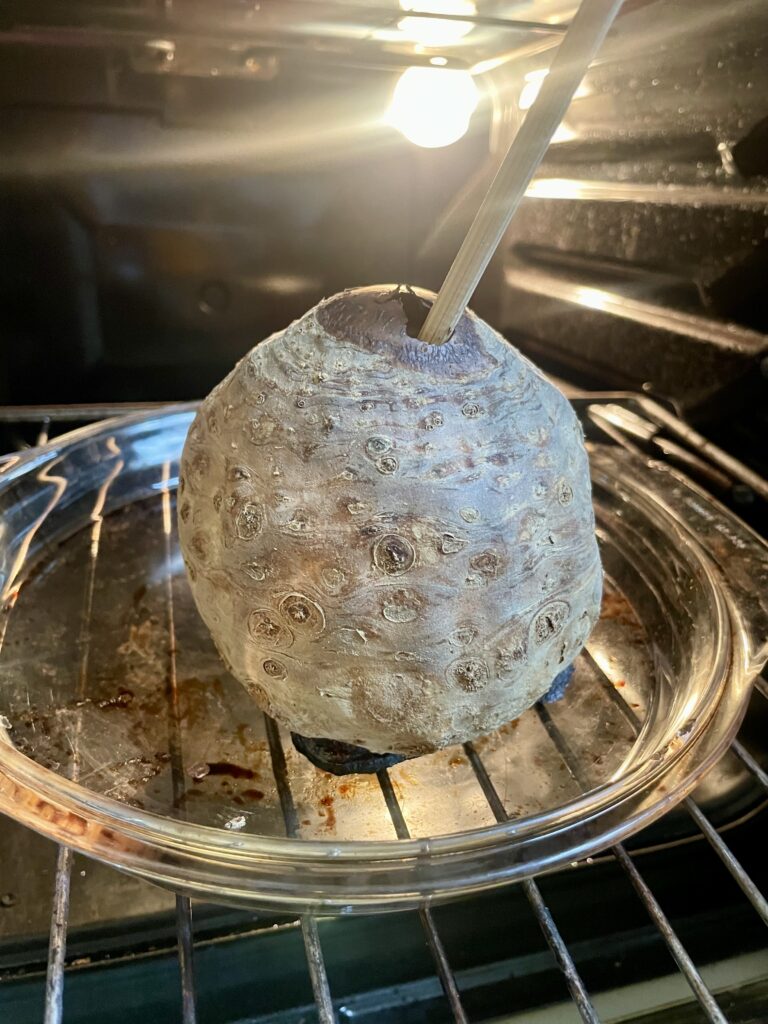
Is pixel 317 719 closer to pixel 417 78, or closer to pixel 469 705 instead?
pixel 469 705

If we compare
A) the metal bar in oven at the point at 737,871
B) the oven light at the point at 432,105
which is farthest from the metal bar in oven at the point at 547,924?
the oven light at the point at 432,105

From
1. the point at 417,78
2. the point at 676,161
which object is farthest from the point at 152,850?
the point at 417,78

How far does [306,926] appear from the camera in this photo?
0.49 metres

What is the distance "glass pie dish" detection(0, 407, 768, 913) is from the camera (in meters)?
0.48

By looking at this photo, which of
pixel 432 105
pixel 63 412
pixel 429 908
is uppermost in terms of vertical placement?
pixel 432 105

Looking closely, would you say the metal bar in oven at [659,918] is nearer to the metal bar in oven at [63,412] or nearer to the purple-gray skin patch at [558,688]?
the purple-gray skin patch at [558,688]

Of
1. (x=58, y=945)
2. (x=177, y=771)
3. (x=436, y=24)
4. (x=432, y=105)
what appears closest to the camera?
(x=58, y=945)

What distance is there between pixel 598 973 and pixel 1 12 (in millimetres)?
1141

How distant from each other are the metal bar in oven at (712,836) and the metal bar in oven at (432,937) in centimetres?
19

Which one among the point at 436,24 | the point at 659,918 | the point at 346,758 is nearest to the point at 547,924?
the point at 659,918

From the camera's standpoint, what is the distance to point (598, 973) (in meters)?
0.62

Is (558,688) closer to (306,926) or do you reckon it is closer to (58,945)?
(306,926)

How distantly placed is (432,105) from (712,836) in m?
0.98

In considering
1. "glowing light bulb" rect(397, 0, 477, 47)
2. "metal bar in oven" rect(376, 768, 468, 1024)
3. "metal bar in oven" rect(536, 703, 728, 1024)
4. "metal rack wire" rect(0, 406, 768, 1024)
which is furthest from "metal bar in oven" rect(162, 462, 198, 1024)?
"glowing light bulb" rect(397, 0, 477, 47)
